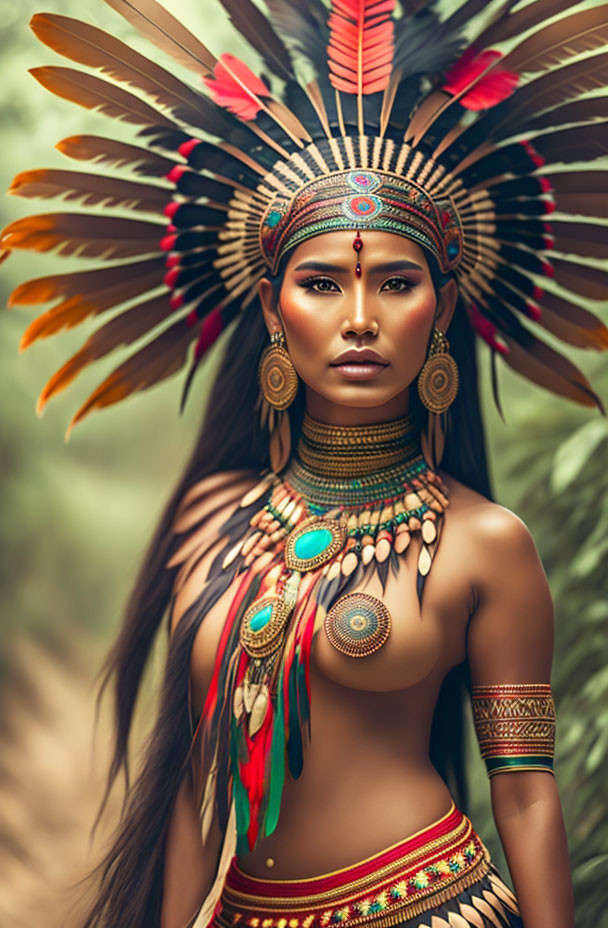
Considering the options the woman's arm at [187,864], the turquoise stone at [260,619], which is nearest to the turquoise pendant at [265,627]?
the turquoise stone at [260,619]

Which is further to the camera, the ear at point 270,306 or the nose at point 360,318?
the ear at point 270,306

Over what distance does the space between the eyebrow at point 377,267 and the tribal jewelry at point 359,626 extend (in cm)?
43

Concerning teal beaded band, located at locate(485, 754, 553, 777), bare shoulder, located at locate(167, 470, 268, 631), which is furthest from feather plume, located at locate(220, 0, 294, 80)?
teal beaded band, located at locate(485, 754, 553, 777)

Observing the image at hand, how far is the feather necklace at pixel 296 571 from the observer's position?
1.75 metres

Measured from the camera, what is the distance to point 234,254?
1883 millimetres

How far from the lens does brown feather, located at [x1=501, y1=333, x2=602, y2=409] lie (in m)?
1.88

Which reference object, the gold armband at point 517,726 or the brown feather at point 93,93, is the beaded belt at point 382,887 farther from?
the brown feather at point 93,93

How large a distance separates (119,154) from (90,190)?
7cm

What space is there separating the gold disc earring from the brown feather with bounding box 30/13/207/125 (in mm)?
470

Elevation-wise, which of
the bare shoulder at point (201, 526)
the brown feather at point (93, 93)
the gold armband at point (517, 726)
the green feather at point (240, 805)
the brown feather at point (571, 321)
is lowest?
the green feather at point (240, 805)

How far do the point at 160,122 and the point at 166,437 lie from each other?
1.53 feet

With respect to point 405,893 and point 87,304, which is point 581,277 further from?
point 405,893

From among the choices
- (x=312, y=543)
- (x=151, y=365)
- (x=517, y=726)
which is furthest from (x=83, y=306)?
(x=517, y=726)

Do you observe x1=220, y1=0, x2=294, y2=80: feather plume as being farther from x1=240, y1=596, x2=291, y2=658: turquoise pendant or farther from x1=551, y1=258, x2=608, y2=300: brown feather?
x1=240, y1=596, x2=291, y2=658: turquoise pendant
